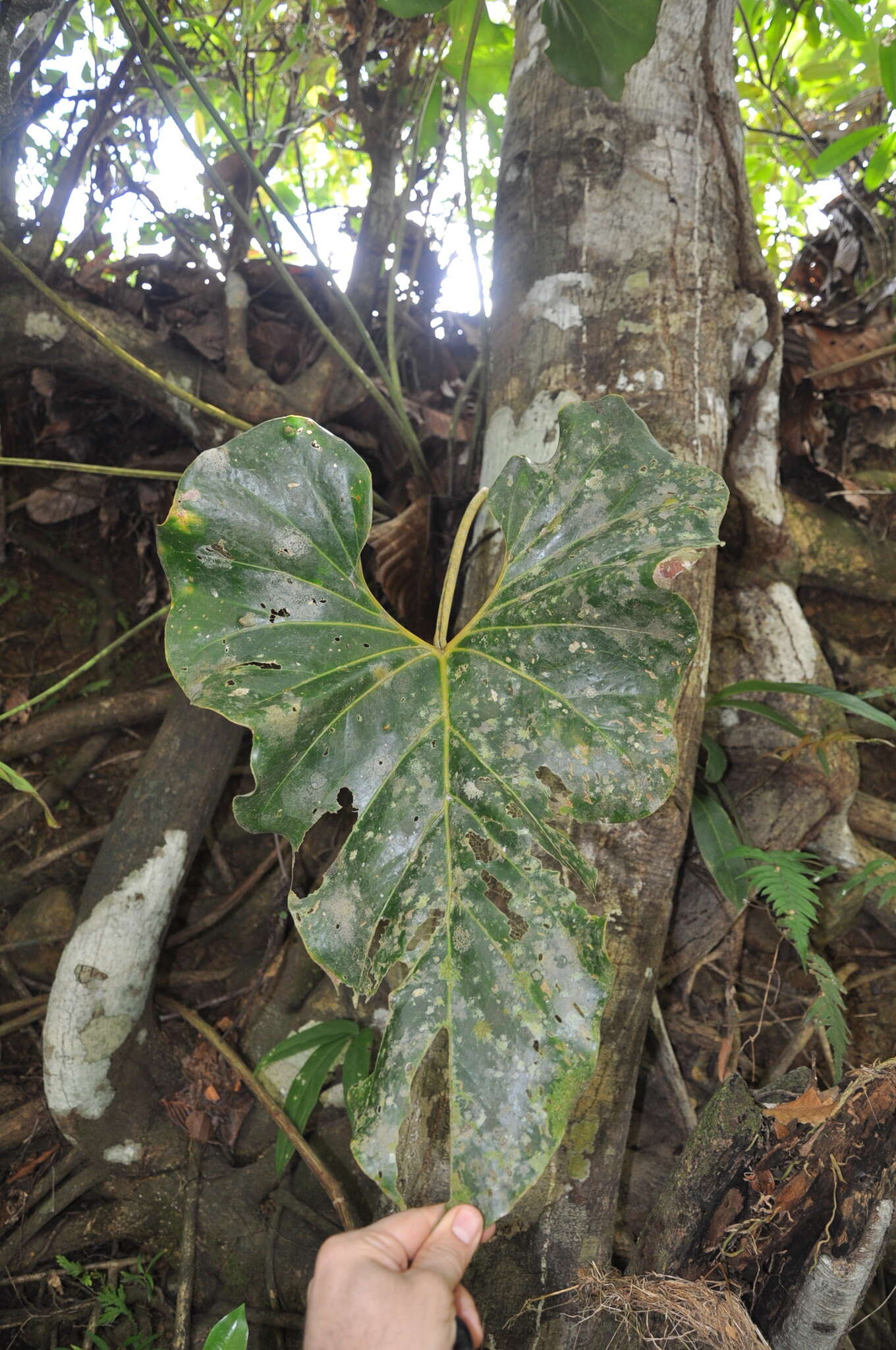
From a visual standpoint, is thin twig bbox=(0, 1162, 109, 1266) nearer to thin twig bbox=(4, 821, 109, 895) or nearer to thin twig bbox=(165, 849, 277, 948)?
thin twig bbox=(165, 849, 277, 948)

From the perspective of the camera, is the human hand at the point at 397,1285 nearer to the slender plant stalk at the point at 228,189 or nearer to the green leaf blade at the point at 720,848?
the green leaf blade at the point at 720,848

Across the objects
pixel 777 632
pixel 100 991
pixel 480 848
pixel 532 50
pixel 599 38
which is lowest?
pixel 100 991

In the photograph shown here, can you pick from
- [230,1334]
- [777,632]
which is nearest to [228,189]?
[777,632]

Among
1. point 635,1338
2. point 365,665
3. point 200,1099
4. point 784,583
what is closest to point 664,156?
point 784,583

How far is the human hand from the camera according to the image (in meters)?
0.70

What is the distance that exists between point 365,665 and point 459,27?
184 cm

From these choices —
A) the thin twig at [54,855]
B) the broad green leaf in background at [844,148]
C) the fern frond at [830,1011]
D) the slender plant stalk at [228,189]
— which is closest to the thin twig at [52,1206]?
the thin twig at [54,855]

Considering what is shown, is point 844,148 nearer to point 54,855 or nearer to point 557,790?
point 557,790

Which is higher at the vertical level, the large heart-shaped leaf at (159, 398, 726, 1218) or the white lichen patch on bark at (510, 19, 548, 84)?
the white lichen patch on bark at (510, 19, 548, 84)

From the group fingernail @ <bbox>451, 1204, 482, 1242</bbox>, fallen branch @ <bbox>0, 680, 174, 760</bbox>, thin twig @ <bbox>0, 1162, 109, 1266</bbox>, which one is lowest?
thin twig @ <bbox>0, 1162, 109, 1266</bbox>

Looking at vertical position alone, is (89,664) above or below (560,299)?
below

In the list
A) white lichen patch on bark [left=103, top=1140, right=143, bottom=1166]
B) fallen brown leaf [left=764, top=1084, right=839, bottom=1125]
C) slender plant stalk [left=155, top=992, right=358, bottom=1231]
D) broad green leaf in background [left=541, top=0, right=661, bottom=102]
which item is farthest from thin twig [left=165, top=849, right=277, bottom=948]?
broad green leaf in background [left=541, top=0, right=661, bottom=102]

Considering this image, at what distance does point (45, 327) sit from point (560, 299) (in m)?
1.23

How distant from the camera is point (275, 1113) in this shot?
1.64m
